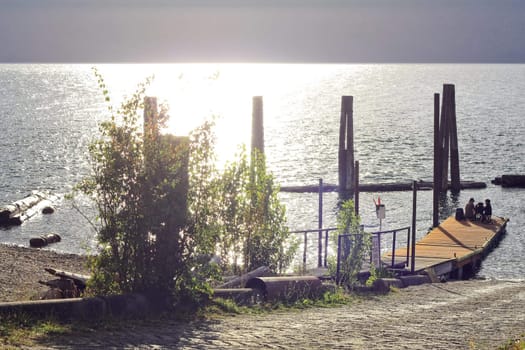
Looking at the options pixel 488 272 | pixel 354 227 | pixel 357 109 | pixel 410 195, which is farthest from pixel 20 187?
pixel 357 109

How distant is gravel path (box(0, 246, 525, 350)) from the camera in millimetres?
11820

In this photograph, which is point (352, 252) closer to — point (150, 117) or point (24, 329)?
point (150, 117)

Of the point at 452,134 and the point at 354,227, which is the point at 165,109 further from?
the point at 452,134

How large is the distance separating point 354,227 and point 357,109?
138 m

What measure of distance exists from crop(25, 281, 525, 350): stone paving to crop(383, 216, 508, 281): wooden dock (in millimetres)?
8246

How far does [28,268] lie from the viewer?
1011 inches

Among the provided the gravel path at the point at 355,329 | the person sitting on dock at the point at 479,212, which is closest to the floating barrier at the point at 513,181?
the person sitting on dock at the point at 479,212

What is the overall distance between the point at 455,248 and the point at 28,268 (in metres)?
14.0

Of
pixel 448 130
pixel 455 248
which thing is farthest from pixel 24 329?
pixel 448 130

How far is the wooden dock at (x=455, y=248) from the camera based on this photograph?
1043 inches

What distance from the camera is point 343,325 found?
13820mm

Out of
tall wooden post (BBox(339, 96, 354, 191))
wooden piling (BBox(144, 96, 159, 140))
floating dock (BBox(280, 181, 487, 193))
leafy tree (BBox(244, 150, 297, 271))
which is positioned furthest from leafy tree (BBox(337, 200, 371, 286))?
floating dock (BBox(280, 181, 487, 193))

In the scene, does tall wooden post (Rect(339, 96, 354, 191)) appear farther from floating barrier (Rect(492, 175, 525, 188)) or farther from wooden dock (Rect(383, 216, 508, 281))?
wooden dock (Rect(383, 216, 508, 281))

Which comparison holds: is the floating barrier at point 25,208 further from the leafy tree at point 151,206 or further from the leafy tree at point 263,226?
the leafy tree at point 151,206
